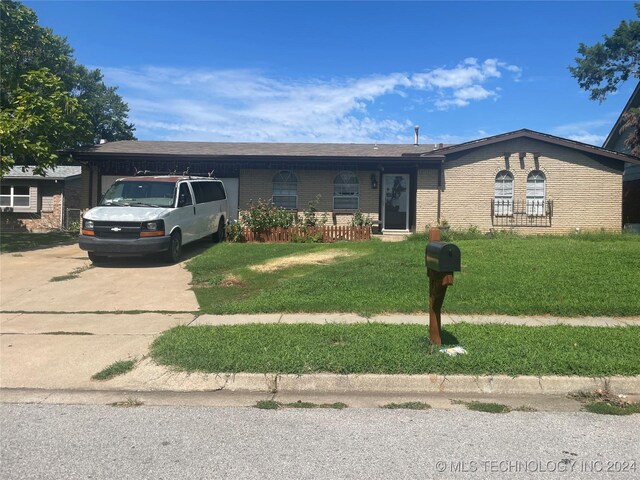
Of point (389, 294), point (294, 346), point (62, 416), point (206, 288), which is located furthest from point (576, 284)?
point (62, 416)

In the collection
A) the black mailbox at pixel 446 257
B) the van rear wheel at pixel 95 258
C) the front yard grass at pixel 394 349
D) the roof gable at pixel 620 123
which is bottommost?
the front yard grass at pixel 394 349

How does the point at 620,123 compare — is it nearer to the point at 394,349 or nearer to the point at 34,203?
the point at 394,349

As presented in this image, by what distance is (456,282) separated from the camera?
30.1 ft

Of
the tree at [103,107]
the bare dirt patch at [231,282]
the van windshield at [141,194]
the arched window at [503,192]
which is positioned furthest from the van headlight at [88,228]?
the tree at [103,107]

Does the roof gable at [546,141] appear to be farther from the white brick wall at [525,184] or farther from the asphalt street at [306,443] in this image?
the asphalt street at [306,443]

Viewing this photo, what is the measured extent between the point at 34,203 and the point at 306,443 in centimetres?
2427

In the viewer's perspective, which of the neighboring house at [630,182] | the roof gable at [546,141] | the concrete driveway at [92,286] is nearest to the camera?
the concrete driveway at [92,286]

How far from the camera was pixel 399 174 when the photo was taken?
730 inches

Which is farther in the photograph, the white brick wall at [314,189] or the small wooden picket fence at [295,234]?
the white brick wall at [314,189]

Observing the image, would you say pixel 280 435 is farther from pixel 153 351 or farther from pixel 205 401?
pixel 153 351

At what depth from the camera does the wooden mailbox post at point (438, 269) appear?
18.1 ft

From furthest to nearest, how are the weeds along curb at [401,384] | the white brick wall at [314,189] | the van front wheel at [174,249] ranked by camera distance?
1. the white brick wall at [314,189]
2. the van front wheel at [174,249]
3. the weeds along curb at [401,384]

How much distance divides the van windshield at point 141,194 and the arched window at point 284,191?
6056 millimetres

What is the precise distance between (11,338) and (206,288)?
140 inches
